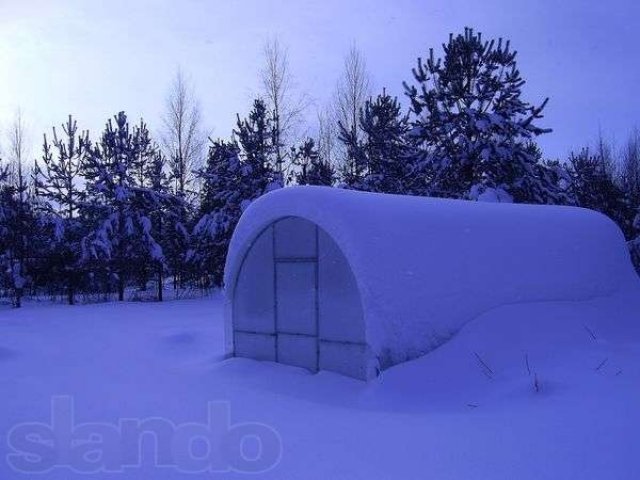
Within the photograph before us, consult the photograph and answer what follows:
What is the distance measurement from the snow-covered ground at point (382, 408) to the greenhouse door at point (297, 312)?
341mm

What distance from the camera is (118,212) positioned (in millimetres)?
24203

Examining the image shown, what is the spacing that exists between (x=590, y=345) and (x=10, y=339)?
11.6 metres

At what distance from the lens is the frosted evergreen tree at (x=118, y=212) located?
77.7 feet

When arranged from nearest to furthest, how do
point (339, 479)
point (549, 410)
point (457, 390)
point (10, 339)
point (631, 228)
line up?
point (339, 479) < point (549, 410) < point (457, 390) < point (10, 339) < point (631, 228)

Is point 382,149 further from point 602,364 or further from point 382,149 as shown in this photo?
point 602,364

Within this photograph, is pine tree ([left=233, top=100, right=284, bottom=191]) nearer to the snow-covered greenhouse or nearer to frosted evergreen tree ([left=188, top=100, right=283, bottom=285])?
frosted evergreen tree ([left=188, top=100, right=283, bottom=285])

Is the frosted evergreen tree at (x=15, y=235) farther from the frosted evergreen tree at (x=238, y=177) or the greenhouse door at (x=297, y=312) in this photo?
the greenhouse door at (x=297, y=312)

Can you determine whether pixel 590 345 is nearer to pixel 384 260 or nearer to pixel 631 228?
pixel 384 260

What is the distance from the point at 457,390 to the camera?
7332 millimetres

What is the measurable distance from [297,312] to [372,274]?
1687mm

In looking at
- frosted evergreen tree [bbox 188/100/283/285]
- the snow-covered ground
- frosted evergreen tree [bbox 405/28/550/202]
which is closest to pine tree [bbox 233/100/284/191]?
frosted evergreen tree [bbox 188/100/283/285]

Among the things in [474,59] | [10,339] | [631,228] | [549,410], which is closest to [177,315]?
[10,339]

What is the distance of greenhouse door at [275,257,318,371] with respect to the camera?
8.87 m

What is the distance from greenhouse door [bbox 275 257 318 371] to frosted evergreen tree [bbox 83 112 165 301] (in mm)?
15399
